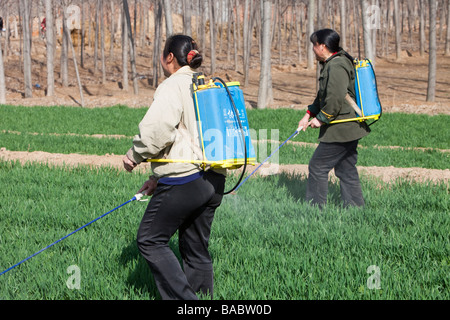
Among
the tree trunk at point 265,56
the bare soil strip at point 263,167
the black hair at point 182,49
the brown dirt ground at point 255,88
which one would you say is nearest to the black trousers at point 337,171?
the bare soil strip at point 263,167

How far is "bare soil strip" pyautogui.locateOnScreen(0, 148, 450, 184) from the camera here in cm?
771

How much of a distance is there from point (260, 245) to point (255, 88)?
25.9m

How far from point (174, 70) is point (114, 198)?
10.7 feet

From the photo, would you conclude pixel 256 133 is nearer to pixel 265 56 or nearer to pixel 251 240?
pixel 265 56

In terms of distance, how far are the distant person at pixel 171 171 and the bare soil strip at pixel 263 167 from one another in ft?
15.9

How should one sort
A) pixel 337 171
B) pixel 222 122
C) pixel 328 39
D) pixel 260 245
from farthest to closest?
pixel 337 171
pixel 328 39
pixel 260 245
pixel 222 122

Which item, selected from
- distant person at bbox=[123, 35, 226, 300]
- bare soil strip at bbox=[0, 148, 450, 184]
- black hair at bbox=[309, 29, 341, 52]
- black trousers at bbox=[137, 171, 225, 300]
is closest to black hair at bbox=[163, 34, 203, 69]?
distant person at bbox=[123, 35, 226, 300]

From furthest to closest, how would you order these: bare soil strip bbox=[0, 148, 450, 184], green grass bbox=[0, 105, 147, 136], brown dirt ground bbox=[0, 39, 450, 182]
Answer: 1. green grass bbox=[0, 105, 147, 136]
2. brown dirt ground bbox=[0, 39, 450, 182]
3. bare soil strip bbox=[0, 148, 450, 184]

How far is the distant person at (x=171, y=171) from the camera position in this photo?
2801 millimetres

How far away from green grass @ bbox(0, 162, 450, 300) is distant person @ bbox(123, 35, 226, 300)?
0.50 meters

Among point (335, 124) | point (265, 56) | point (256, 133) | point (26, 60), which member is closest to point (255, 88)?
point (265, 56)

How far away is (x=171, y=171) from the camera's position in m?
2.89

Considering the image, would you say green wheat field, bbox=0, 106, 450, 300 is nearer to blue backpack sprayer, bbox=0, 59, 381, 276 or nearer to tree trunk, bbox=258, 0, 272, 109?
blue backpack sprayer, bbox=0, 59, 381, 276

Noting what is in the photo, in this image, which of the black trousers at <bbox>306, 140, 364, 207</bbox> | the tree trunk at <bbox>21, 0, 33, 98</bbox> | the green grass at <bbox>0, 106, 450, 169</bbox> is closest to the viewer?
the black trousers at <bbox>306, 140, 364, 207</bbox>
